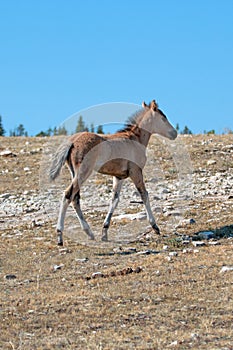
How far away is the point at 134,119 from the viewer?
1393 centimetres

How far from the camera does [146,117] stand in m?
13.9

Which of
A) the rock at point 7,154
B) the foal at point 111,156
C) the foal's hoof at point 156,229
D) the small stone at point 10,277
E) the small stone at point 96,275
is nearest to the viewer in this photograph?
the small stone at point 96,275

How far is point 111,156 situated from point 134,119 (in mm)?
1314

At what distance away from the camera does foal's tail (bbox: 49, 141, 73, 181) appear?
12617 millimetres

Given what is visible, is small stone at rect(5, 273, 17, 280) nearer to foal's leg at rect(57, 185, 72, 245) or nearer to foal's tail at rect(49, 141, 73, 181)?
foal's leg at rect(57, 185, 72, 245)

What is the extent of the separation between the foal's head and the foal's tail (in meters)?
1.93

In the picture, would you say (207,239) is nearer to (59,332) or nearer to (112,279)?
(112,279)

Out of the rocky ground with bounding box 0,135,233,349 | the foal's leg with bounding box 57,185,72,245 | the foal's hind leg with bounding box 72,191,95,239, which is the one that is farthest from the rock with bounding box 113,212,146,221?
the foal's leg with bounding box 57,185,72,245

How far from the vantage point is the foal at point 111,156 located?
41.4 feet

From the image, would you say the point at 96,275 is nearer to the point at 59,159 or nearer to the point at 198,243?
the point at 198,243

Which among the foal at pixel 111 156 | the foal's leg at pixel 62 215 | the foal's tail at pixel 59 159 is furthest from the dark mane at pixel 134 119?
the foal's leg at pixel 62 215

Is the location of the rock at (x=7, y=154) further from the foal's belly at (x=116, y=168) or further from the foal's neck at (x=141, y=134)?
the foal's belly at (x=116, y=168)

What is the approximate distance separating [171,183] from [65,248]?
26.7 ft

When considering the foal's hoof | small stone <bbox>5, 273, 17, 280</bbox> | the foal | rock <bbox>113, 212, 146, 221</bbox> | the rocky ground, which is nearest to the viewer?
the rocky ground
